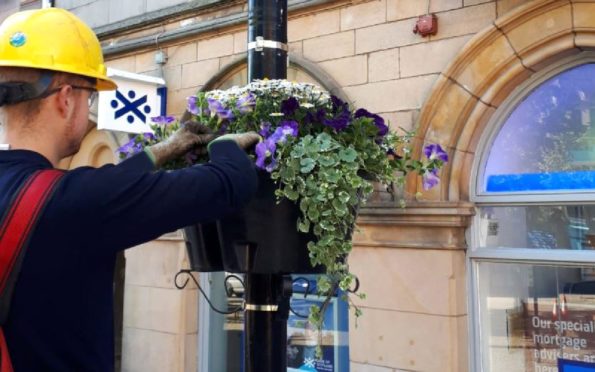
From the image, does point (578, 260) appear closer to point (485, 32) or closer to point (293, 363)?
point (485, 32)

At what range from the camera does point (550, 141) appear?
4.58 meters

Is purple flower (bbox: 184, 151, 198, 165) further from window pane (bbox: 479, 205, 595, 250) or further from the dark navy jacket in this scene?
window pane (bbox: 479, 205, 595, 250)

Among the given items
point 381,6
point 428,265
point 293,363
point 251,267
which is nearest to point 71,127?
point 251,267

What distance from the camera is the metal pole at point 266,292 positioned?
75.9 inches

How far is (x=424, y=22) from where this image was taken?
15.9ft

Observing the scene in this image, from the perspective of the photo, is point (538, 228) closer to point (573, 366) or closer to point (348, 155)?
point (573, 366)

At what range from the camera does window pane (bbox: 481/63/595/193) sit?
4383mm

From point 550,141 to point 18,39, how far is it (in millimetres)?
4042

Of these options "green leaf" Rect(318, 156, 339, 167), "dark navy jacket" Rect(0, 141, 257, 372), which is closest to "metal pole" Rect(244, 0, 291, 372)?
"green leaf" Rect(318, 156, 339, 167)

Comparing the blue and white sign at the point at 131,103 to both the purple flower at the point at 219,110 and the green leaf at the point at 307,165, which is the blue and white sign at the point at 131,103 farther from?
the green leaf at the point at 307,165

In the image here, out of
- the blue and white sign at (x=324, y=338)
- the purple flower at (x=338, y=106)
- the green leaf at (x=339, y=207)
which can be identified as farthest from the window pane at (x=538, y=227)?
the green leaf at (x=339, y=207)

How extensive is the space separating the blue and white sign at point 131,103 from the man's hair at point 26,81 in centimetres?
449

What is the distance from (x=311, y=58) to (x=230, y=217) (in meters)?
4.05

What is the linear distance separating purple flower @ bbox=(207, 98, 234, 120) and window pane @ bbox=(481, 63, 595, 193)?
324 cm
